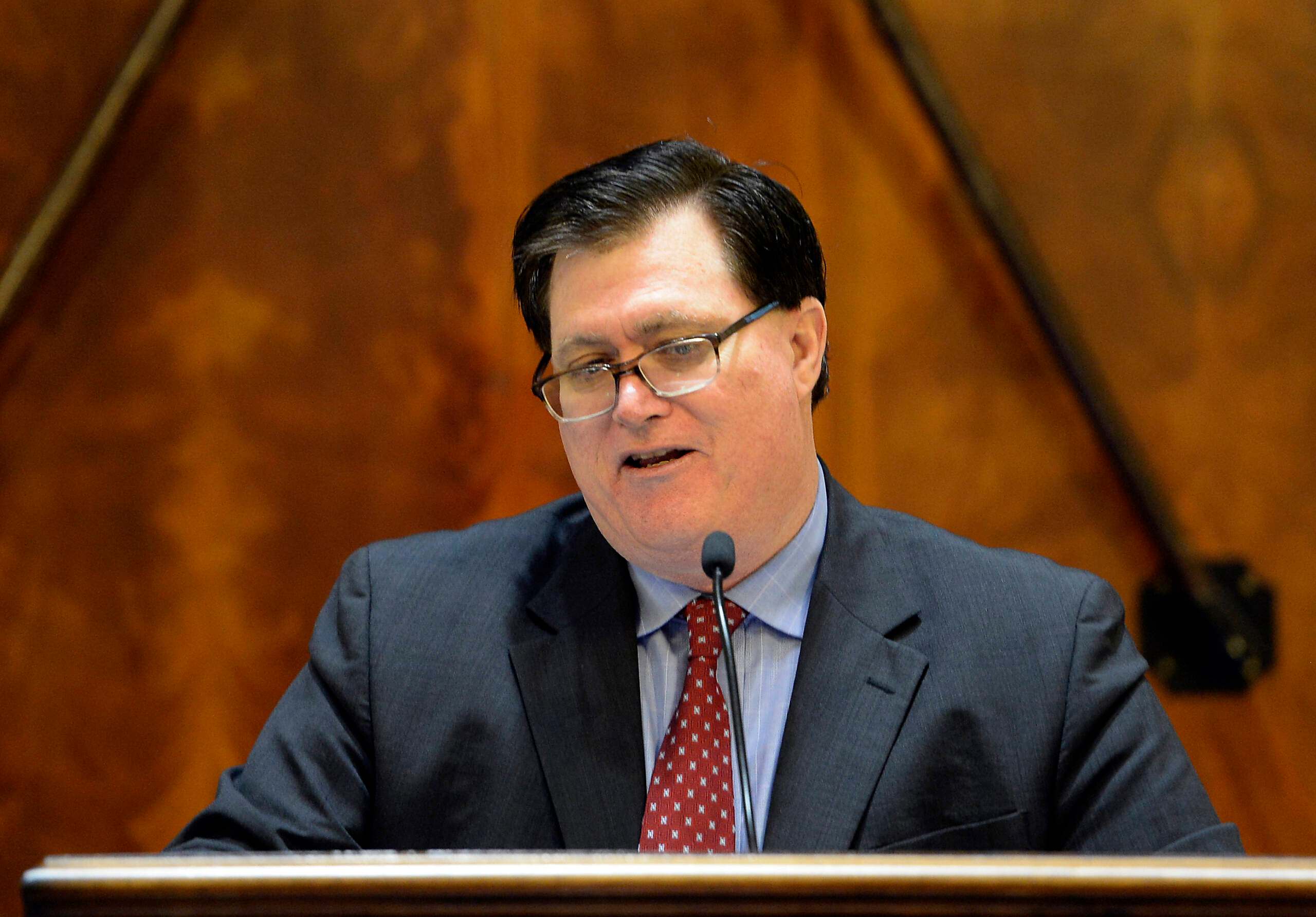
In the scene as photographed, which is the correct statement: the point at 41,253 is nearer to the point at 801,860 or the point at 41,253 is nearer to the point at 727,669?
the point at 727,669

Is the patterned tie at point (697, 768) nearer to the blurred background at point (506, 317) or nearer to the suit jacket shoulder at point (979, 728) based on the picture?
the suit jacket shoulder at point (979, 728)

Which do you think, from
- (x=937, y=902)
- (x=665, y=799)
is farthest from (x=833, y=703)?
(x=937, y=902)

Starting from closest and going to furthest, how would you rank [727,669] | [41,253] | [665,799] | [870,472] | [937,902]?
1. [937,902]
2. [727,669]
3. [665,799]
4. [41,253]
5. [870,472]

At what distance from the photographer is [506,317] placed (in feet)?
6.78

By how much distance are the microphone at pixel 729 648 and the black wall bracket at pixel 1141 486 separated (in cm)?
116

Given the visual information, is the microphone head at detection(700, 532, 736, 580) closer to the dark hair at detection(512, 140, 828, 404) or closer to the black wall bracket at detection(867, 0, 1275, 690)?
the dark hair at detection(512, 140, 828, 404)

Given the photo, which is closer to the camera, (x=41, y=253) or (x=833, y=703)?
(x=833, y=703)

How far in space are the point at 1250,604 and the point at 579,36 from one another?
5.06 feet

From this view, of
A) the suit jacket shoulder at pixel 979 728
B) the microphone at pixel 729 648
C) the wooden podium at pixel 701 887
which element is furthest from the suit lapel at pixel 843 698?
the wooden podium at pixel 701 887

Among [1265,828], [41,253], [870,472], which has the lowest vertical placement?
[1265,828]

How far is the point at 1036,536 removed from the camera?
2.07 m

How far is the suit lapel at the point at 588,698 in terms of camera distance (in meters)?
1.21

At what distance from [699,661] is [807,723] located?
0.44 ft

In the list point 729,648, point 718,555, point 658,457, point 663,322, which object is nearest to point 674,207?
point 663,322
